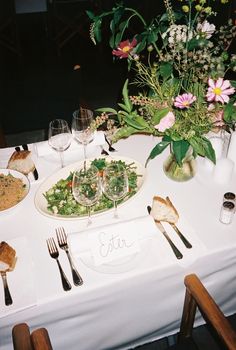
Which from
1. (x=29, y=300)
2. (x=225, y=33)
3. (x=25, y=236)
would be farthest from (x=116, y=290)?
(x=225, y=33)

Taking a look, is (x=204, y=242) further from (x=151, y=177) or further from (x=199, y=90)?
(x=199, y=90)

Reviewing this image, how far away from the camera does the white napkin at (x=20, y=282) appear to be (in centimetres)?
114

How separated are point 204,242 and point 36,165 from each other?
0.94 meters

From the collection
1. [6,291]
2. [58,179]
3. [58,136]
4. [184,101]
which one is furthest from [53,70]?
[6,291]

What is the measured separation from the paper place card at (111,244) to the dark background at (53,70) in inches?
63.4

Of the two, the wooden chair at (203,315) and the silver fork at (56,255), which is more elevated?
the silver fork at (56,255)

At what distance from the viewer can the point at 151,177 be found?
1701 mm

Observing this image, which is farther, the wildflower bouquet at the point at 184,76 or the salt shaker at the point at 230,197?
the salt shaker at the point at 230,197

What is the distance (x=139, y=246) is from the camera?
1.31 metres

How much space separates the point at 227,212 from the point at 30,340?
2.86 feet

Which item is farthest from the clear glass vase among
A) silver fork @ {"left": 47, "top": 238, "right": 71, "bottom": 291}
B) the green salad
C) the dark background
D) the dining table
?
the dark background

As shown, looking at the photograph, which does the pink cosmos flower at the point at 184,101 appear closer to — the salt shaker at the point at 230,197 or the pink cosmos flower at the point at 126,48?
the pink cosmos flower at the point at 126,48

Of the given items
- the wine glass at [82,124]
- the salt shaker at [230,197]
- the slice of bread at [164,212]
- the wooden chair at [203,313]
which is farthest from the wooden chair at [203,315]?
the wine glass at [82,124]

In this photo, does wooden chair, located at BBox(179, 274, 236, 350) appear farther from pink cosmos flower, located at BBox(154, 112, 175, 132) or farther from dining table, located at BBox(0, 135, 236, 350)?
pink cosmos flower, located at BBox(154, 112, 175, 132)
